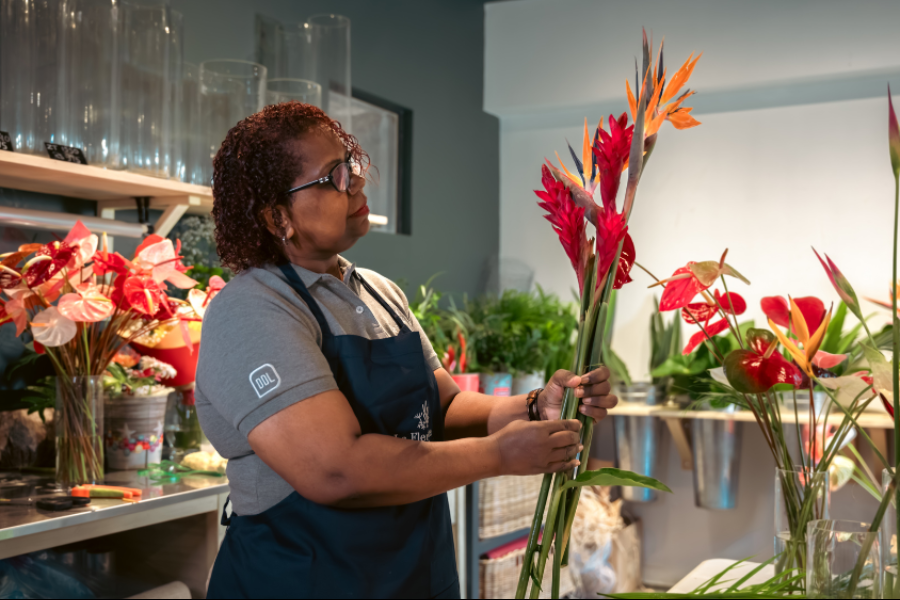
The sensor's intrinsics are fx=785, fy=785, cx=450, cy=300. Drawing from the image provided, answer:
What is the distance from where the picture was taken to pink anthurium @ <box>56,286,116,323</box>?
1516mm

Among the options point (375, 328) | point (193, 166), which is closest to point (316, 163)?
point (375, 328)

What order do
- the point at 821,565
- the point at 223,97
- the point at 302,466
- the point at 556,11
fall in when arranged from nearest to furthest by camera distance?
1. the point at 821,565
2. the point at 302,466
3. the point at 223,97
4. the point at 556,11

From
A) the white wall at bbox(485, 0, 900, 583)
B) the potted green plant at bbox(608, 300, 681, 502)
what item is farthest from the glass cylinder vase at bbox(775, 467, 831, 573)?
the white wall at bbox(485, 0, 900, 583)

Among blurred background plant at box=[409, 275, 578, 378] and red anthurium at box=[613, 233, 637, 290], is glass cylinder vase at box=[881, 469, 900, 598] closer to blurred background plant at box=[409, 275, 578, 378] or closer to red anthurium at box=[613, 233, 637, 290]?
red anthurium at box=[613, 233, 637, 290]

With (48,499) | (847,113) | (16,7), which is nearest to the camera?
(48,499)

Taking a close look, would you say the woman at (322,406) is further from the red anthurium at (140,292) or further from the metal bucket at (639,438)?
the metal bucket at (639,438)

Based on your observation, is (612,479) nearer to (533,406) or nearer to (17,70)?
(533,406)

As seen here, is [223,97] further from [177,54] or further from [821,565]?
[821,565]

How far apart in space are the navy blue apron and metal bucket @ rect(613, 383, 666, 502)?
2193mm

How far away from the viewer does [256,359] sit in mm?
985

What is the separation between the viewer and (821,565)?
780mm

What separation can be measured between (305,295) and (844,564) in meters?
0.74

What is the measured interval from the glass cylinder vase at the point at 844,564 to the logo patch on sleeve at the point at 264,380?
621 mm

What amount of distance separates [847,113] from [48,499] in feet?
10.3
